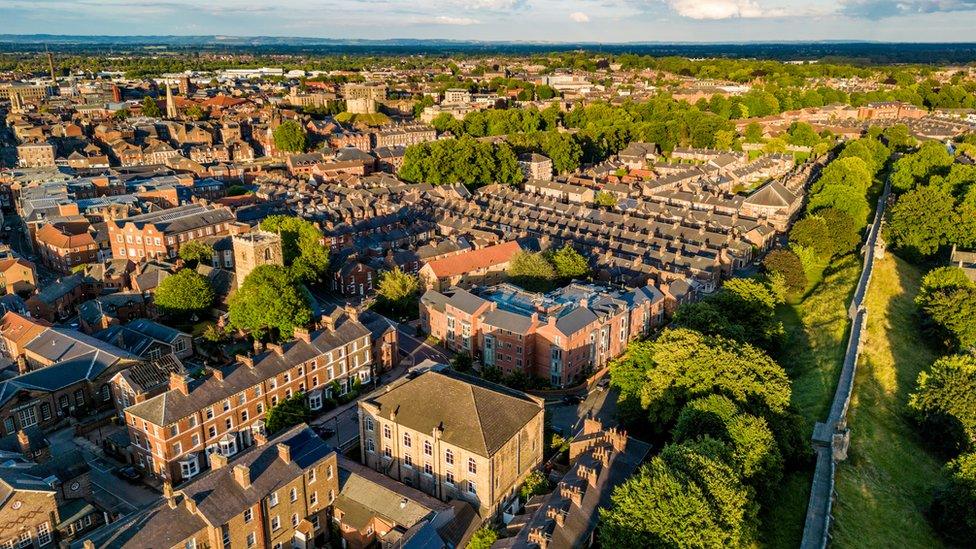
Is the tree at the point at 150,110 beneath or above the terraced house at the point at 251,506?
above

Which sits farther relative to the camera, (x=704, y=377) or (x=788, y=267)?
(x=788, y=267)

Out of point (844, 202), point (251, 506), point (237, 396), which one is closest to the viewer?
point (251, 506)

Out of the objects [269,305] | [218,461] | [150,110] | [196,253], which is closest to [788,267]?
[269,305]

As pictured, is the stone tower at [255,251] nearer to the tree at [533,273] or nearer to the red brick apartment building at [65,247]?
the tree at [533,273]

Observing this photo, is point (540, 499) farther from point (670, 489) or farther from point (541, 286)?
point (541, 286)

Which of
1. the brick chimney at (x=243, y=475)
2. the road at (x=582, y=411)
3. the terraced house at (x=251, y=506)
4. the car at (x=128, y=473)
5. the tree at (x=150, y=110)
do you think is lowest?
the road at (x=582, y=411)

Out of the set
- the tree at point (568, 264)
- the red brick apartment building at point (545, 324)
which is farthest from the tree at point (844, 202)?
the red brick apartment building at point (545, 324)

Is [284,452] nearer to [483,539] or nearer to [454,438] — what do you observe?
[454,438]
